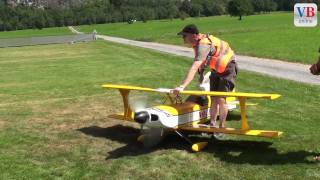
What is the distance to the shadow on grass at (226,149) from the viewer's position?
309 inches

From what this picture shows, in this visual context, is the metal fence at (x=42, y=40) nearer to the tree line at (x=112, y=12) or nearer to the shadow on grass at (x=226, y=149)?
the shadow on grass at (x=226, y=149)

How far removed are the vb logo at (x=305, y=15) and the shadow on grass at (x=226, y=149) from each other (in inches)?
353

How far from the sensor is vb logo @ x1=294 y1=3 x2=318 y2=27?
16.5 metres

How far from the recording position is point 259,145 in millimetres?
8680

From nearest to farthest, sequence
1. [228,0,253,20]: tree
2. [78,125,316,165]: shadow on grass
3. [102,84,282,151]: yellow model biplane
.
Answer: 1. [78,125,316,165]: shadow on grass
2. [102,84,282,151]: yellow model biplane
3. [228,0,253,20]: tree

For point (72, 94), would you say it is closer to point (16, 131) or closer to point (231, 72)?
point (16, 131)

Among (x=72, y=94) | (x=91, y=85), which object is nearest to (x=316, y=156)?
(x=72, y=94)

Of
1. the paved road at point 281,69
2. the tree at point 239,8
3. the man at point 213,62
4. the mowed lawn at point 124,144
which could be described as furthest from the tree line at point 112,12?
the man at point 213,62

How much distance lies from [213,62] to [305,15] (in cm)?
932

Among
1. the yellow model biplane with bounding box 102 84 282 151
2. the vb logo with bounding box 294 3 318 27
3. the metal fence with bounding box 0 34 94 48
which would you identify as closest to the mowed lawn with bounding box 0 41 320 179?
the yellow model biplane with bounding box 102 84 282 151

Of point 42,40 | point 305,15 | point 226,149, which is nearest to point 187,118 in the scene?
point 226,149

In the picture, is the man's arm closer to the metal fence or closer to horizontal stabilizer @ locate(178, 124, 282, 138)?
horizontal stabilizer @ locate(178, 124, 282, 138)

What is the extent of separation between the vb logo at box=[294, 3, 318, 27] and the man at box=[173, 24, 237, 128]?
8607 mm

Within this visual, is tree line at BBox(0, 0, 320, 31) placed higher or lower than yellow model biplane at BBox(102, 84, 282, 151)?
higher
